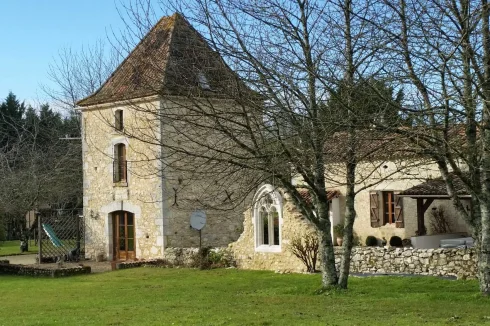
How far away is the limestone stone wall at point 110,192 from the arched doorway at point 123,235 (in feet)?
0.63

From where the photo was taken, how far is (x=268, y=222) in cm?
1997

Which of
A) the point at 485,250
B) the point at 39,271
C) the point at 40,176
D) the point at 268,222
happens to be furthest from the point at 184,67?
the point at 40,176

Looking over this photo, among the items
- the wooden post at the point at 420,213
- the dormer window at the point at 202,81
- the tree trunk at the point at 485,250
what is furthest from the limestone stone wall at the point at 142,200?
the tree trunk at the point at 485,250

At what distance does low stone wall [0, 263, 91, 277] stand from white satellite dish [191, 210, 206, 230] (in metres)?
3.55

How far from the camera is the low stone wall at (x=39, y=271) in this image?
2025 cm

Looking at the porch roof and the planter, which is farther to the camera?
the planter

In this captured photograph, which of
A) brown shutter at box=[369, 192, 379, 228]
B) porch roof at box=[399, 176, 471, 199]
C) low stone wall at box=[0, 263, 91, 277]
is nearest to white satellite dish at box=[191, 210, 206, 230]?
low stone wall at box=[0, 263, 91, 277]

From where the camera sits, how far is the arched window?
19.7 m

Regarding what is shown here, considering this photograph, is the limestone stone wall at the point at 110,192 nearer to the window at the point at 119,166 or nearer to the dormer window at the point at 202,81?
the window at the point at 119,166

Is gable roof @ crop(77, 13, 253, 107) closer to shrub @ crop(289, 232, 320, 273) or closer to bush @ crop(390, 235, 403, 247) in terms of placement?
shrub @ crop(289, 232, 320, 273)

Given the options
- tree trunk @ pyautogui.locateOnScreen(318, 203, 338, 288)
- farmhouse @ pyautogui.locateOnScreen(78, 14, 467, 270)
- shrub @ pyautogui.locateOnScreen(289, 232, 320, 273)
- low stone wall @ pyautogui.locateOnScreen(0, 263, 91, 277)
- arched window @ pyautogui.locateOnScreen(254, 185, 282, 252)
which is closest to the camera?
tree trunk @ pyautogui.locateOnScreen(318, 203, 338, 288)

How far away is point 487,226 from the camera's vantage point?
1129 cm

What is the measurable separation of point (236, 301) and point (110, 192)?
43.1 ft

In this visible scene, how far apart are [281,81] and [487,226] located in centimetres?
419
